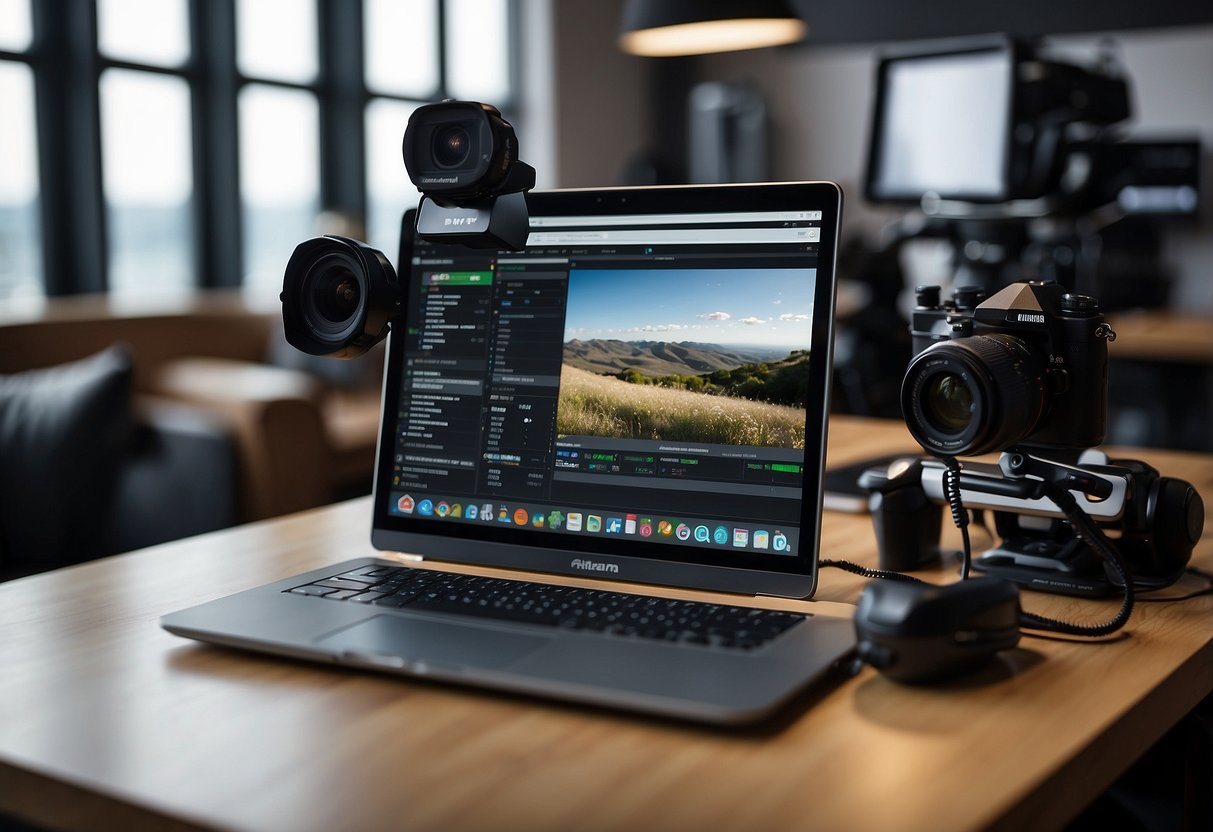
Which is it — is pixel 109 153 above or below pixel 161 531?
above

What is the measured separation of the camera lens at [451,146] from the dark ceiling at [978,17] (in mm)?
4918

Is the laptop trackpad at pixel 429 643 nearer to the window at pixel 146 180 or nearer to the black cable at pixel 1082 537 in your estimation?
the black cable at pixel 1082 537

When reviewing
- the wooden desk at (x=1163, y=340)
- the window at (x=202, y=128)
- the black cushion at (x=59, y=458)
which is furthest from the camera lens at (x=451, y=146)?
the wooden desk at (x=1163, y=340)

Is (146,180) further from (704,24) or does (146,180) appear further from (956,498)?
(956,498)

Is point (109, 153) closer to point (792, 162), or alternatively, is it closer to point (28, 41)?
point (28, 41)

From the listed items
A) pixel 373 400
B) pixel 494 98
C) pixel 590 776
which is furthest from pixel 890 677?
pixel 494 98

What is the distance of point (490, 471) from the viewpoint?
971 millimetres

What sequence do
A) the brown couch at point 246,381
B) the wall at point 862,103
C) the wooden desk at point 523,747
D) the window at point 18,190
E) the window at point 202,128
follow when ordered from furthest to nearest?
1. the wall at point 862,103
2. the window at point 202,128
3. the window at point 18,190
4. the brown couch at point 246,381
5. the wooden desk at point 523,747

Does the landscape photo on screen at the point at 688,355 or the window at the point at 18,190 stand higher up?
the window at the point at 18,190

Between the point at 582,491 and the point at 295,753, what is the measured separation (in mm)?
372

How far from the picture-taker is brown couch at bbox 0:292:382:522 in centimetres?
281

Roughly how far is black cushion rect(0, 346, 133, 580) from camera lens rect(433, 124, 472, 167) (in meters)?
1.61

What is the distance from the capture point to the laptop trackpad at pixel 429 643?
722mm

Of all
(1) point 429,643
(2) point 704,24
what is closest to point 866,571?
(1) point 429,643
